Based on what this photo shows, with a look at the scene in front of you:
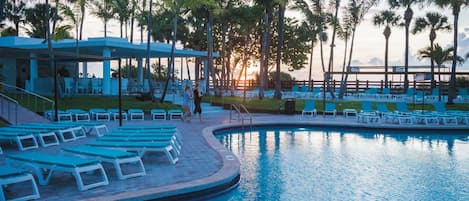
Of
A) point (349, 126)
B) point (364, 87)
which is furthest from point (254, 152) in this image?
point (364, 87)

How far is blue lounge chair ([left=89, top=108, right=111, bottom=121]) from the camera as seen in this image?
1684 cm

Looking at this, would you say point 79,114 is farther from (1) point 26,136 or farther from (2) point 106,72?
(1) point 26,136

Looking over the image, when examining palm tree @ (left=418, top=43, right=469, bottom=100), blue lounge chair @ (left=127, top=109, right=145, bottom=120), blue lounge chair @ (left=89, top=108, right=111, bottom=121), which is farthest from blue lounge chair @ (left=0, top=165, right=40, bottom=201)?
palm tree @ (left=418, top=43, right=469, bottom=100)

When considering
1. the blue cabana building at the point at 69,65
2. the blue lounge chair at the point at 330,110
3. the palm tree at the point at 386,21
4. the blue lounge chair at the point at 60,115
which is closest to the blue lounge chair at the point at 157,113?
the blue lounge chair at the point at 60,115

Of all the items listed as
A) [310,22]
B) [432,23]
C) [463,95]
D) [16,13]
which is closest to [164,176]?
[463,95]

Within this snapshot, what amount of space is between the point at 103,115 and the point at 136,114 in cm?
119

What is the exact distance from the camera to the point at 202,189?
6.88 m

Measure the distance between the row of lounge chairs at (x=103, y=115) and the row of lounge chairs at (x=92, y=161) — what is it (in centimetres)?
664

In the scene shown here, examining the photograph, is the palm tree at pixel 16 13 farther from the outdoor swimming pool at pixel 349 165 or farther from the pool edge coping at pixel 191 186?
the pool edge coping at pixel 191 186

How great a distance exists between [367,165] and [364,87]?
89.3 ft

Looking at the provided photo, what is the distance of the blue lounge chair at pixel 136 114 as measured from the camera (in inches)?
689

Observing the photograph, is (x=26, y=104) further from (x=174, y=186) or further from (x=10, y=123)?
(x=174, y=186)

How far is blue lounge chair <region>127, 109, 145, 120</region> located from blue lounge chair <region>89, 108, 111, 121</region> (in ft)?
2.74

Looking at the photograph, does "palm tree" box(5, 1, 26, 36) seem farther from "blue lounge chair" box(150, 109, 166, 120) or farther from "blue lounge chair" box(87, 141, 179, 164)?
"blue lounge chair" box(87, 141, 179, 164)
